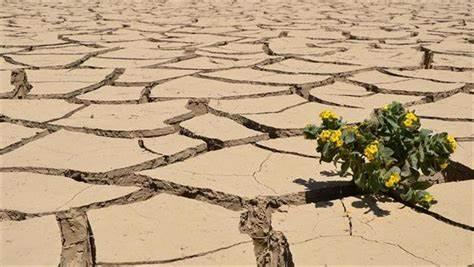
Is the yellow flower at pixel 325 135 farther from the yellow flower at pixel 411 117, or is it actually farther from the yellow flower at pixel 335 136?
the yellow flower at pixel 411 117

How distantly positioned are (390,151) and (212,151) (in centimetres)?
61

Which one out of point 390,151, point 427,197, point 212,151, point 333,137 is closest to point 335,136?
point 333,137

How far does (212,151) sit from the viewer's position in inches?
70.0

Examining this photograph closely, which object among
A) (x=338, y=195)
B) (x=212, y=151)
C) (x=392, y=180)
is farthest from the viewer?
(x=212, y=151)

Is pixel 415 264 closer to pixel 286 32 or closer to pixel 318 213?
pixel 318 213

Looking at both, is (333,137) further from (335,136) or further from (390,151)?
(390,151)

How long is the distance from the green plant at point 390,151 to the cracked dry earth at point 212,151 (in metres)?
0.05

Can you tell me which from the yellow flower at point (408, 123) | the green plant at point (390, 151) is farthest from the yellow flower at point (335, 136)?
the yellow flower at point (408, 123)

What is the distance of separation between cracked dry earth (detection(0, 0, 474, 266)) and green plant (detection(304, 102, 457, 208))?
0.18 feet

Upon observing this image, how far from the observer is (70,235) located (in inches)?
49.7

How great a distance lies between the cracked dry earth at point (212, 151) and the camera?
123 cm

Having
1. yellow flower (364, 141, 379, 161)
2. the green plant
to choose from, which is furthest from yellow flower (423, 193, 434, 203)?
yellow flower (364, 141, 379, 161)

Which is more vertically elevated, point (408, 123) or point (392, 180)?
point (408, 123)

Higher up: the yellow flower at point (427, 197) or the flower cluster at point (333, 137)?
the flower cluster at point (333, 137)
